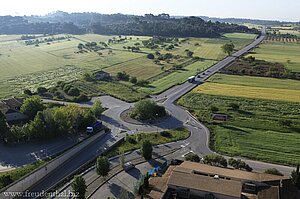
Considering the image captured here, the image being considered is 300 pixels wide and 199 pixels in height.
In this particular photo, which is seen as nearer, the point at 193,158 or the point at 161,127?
the point at 193,158

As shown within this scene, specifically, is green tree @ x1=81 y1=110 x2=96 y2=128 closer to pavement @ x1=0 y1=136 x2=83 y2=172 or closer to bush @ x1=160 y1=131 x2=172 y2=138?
pavement @ x1=0 y1=136 x2=83 y2=172

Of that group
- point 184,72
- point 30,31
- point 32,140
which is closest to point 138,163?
point 32,140

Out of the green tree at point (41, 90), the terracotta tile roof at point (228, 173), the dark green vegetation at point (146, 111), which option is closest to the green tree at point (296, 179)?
the terracotta tile roof at point (228, 173)

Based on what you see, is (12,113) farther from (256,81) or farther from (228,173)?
(256,81)

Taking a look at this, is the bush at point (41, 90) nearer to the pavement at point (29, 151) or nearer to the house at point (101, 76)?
the house at point (101, 76)

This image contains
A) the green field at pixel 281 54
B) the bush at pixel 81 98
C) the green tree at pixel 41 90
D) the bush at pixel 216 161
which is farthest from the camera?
the green field at pixel 281 54

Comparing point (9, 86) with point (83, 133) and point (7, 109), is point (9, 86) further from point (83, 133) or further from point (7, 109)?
point (83, 133)

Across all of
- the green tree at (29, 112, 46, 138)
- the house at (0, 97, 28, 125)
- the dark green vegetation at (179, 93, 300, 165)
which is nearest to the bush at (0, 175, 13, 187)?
the green tree at (29, 112, 46, 138)

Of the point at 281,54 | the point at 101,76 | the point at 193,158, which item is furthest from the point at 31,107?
the point at 281,54
